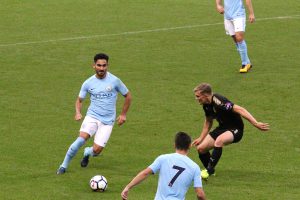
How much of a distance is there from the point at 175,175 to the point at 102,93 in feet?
19.6

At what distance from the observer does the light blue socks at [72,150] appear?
62.4ft

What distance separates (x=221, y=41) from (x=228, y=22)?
15.0ft

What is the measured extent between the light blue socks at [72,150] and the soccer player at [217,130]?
2.44 m

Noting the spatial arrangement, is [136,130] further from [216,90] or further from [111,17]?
[111,17]

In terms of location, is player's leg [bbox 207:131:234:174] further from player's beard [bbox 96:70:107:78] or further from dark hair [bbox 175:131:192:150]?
dark hair [bbox 175:131:192:150]

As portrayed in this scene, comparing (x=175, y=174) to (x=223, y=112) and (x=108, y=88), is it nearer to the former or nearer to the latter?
(x=223, y=112)

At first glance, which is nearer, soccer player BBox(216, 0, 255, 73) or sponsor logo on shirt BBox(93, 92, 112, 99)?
sponsor logo on shirt BBox(93, 92, 112, 99)

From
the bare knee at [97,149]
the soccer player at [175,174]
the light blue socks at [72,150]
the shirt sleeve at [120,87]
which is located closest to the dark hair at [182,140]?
the soccer player at [175,174]

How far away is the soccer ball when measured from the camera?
17938 mm

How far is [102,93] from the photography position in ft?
63.6

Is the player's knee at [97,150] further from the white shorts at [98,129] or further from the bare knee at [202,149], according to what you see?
the bare knee at [202,149]

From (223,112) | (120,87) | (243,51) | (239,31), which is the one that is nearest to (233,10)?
(239,31)

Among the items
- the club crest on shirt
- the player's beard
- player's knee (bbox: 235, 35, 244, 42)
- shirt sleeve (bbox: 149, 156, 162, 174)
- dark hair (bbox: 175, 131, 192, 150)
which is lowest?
player's knee (bbox: 235, 35, 244, 42)

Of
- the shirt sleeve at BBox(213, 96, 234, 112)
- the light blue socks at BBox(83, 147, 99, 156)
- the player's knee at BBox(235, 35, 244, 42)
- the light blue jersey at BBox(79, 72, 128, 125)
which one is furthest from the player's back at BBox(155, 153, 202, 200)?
the player's knee at BBox(235, 35, 244, 42)
